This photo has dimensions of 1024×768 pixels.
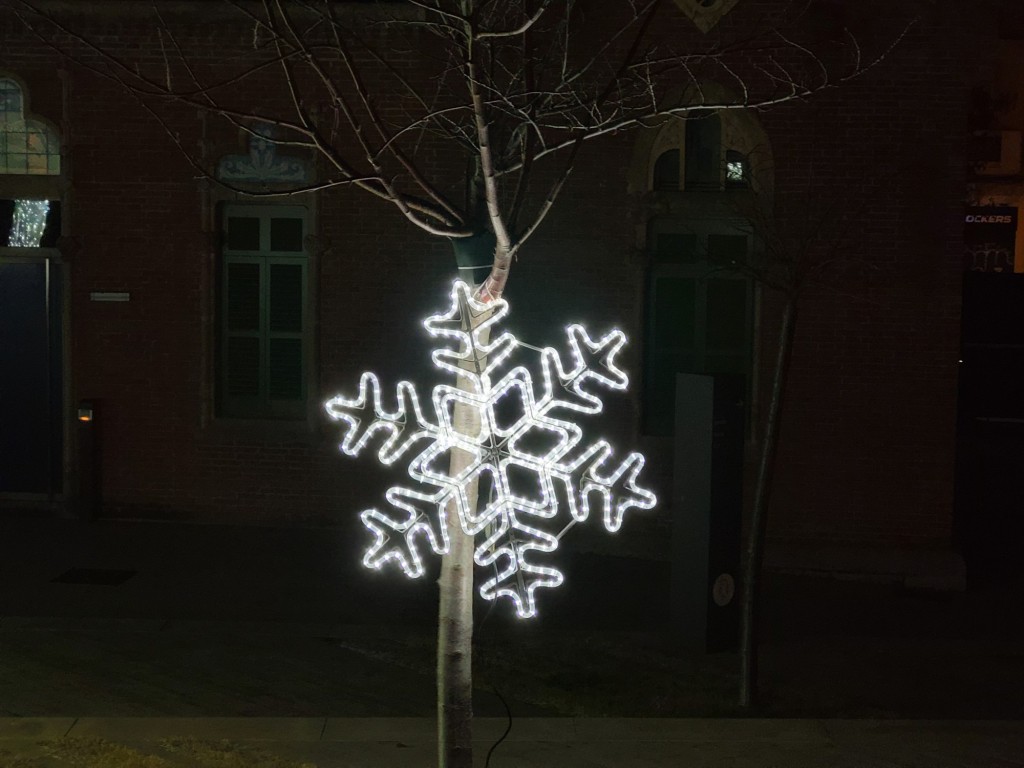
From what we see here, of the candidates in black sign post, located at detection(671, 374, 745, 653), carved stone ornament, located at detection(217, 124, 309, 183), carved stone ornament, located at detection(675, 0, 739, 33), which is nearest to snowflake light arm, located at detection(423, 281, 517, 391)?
black sign post, located at detection(671, 374, 745, 653)

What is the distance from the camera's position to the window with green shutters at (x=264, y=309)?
12.0m

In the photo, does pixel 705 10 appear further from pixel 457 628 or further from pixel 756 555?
pixel 457 628

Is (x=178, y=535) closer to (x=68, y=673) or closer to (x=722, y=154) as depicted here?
(x=68, y=673)

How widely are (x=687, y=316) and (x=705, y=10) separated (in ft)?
9.48

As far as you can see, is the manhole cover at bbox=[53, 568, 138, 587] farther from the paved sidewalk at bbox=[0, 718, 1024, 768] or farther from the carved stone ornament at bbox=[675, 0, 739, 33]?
the carved stone ornament at bbox=[675, 0, 739, 33]

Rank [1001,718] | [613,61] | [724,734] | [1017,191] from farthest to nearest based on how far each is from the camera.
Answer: [1017,191] < [613,61] < [1001,718] < [724,734]

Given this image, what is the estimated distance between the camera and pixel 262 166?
11.8m

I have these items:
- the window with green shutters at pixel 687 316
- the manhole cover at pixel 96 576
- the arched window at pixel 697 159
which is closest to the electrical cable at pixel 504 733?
the manhole cover at pixel 96 576

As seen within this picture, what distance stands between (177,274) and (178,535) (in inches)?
102

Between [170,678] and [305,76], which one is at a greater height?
[305,76]

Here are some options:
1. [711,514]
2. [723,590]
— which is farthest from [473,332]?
[723,590]

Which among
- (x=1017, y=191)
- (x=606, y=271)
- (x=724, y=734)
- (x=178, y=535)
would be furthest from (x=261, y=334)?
(x=1017, y=191)

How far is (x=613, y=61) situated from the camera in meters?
11.0

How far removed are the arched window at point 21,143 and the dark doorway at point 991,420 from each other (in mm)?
10222
